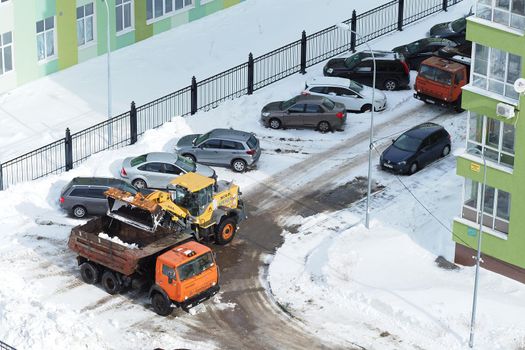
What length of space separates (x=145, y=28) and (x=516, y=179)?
1191 inches

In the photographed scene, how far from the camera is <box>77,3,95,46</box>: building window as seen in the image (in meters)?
69.5


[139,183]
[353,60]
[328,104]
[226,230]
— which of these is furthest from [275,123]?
[226,230]

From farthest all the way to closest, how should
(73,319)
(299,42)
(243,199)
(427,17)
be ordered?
(427,17), (299,42), (243,199), (73,319)

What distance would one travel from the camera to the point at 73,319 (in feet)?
153

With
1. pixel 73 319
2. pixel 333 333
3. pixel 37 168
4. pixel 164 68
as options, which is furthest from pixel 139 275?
pixel 164 68

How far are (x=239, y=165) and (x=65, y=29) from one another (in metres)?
15.5

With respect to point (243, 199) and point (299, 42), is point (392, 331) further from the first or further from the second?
point (299, 42)

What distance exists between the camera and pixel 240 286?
50.1 metres

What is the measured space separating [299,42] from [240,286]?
852 inches

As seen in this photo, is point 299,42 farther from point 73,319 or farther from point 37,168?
point 73,319

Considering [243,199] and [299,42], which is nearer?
[243,199]

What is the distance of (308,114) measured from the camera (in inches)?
2435

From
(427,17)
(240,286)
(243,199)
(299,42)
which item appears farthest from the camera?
(427,17)

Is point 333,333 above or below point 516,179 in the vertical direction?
below
